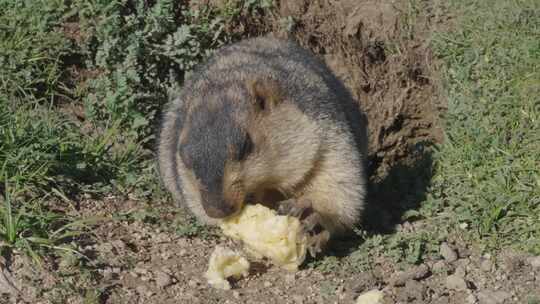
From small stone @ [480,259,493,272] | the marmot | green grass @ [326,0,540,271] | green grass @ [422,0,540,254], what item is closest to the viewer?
the marmot

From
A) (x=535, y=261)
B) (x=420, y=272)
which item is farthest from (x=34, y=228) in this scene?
(x=535, y=261)

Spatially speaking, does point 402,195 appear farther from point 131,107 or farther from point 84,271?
point 84,271

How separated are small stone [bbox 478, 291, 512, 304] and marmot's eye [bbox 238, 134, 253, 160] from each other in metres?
1.82

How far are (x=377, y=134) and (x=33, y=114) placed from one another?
3396 millimetres

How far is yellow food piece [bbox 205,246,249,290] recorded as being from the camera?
5566 millimetres

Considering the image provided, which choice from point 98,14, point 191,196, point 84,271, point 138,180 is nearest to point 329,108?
point 191,196

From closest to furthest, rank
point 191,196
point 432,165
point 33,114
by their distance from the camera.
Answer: point 191,196, point 33,114, point 432,165

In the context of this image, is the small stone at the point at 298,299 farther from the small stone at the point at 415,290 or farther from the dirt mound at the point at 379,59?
the dirt mound at the point at 379,59

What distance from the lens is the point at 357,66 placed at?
8.55 metres

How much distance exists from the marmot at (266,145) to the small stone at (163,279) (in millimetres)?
507

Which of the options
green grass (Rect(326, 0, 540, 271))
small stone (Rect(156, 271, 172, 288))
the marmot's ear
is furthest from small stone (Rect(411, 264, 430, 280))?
small stone (Rect(156, 271, 172, 288))

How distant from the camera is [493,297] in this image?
546 centimetres

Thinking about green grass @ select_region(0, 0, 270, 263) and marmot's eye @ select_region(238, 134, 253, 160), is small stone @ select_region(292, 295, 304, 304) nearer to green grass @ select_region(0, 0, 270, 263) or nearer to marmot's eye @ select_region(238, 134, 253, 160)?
marmot's eye @ select_region(238, 134, 253, 160)

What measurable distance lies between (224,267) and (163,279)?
42 centimetres
